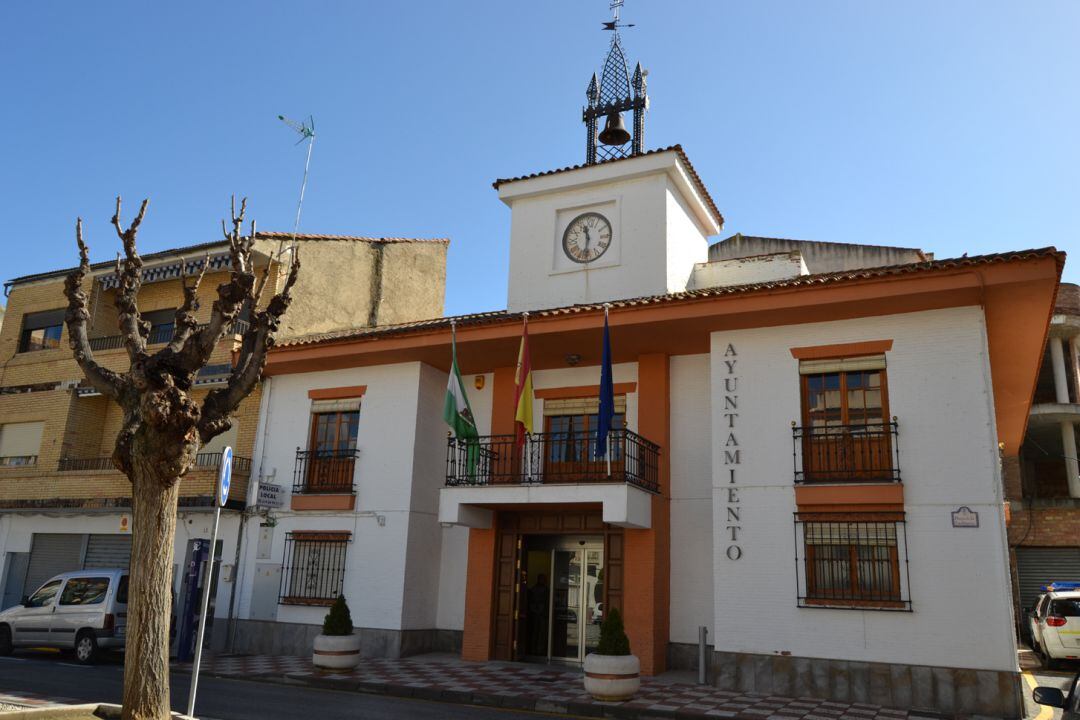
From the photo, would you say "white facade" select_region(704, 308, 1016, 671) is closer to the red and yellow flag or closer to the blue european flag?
the blue european flag

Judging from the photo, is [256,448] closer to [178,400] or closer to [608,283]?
[608,283]

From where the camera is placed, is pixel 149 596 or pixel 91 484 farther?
pixel 91 484

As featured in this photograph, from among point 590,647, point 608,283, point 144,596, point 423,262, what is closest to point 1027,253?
point 608,283

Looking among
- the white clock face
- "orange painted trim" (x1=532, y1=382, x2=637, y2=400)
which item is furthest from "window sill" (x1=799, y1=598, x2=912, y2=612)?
the white clock face

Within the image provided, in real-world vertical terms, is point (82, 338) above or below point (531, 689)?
above

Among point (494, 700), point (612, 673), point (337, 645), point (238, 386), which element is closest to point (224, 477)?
point (238, 386)

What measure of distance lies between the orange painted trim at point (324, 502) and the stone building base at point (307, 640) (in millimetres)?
2321

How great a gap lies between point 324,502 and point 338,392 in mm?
2337

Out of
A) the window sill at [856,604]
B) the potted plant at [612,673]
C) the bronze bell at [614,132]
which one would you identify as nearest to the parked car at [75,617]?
the potted plant at [612,673]

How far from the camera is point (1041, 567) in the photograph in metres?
24.9

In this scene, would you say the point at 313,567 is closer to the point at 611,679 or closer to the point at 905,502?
the point at 611,679

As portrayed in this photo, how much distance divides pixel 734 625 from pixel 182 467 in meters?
8.58

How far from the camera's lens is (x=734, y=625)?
12.9 m

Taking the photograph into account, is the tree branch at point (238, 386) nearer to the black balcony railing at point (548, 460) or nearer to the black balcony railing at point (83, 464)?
the black balcony railing at point (548, 460)
